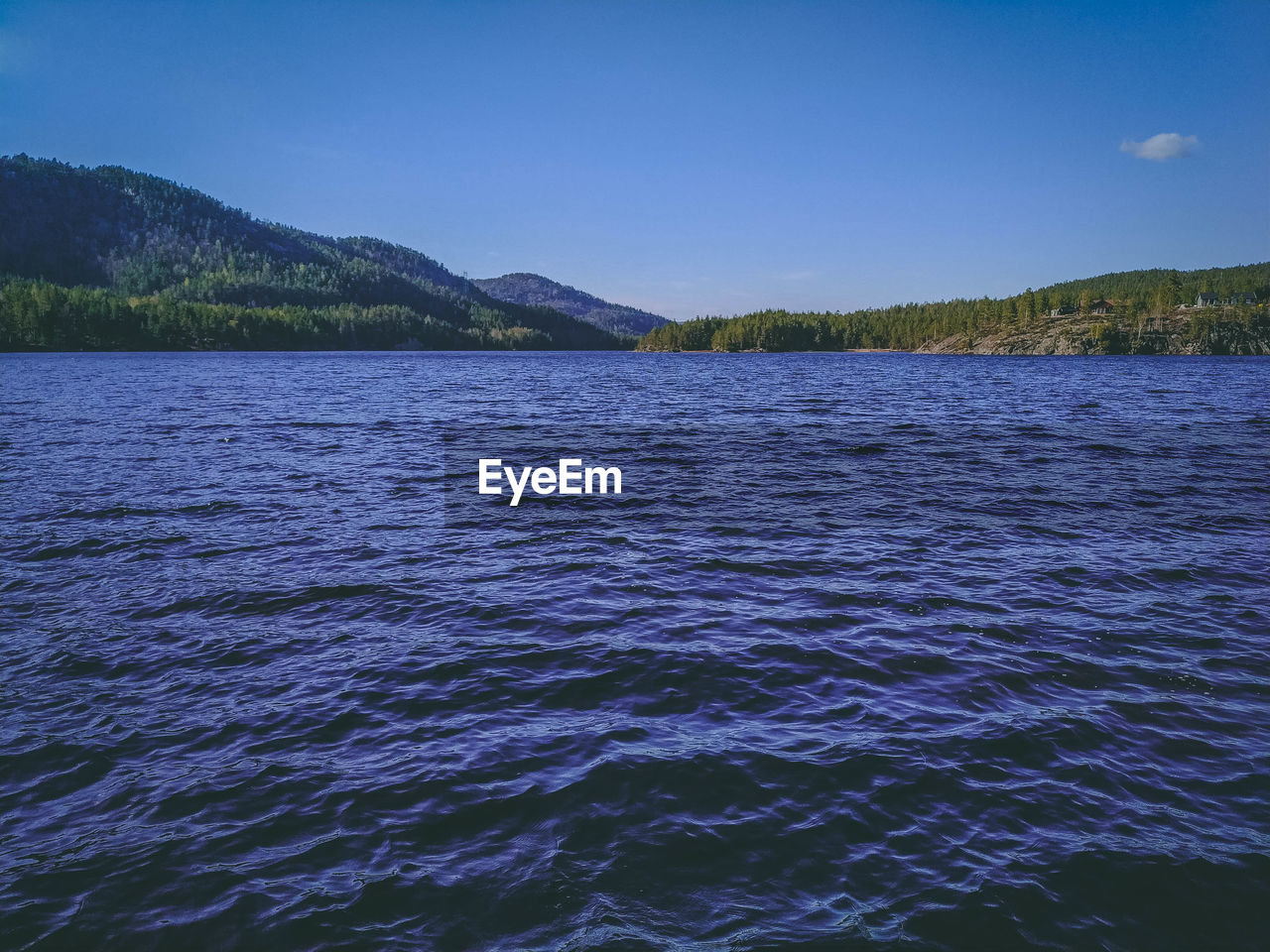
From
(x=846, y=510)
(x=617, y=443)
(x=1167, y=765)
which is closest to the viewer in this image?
(x=1167, y=765)

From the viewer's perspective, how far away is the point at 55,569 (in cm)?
1956

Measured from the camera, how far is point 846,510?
27000 mm

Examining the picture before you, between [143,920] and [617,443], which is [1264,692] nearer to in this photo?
[143,920]

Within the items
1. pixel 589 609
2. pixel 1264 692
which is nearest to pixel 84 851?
pixel 589 609

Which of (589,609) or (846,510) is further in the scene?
(846,510)

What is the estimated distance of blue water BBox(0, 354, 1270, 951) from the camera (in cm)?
798

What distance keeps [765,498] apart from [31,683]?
74.5 feet

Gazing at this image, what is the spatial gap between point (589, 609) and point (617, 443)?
29209mm

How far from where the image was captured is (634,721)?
12.0 m

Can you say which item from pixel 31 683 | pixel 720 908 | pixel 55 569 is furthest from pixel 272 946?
pixel 55 569

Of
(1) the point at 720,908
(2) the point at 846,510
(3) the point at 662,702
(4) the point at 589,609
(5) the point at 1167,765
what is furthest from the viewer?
(2) the point at 846,510

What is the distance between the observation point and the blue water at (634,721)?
798 cm

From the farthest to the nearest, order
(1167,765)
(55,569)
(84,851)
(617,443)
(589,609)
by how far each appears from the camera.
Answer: (617,443), (55,569), (589,609), (1167,765), (84,851)

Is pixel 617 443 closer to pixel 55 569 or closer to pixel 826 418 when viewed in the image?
pixel 826 418
